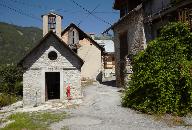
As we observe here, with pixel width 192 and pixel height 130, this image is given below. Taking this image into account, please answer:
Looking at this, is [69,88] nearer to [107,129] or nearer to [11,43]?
[107,129]

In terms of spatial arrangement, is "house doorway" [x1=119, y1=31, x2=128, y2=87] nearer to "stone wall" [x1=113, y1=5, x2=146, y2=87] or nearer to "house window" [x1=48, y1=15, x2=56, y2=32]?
"stone wall" [x1=113, y1=5, x2=146, y2=87]

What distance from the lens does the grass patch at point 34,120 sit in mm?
12383

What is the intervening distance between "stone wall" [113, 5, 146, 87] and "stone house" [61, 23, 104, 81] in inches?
251

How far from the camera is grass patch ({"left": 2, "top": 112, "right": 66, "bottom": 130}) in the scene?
1238 centimetres

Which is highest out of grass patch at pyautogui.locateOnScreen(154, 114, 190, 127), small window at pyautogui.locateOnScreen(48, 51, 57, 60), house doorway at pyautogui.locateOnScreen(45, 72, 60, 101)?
small window at pyautogui.locateOnScreen(48, 51, 57, 60)

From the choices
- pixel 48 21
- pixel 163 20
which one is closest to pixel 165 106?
pixel 163 20

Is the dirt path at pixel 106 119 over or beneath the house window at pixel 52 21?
beneath

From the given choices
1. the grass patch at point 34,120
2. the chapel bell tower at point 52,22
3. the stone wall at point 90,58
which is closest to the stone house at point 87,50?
the stone wall at point 90,58

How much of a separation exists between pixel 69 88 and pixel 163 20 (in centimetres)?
893

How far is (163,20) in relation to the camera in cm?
2120

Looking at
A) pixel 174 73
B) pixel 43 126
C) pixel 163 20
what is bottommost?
pixel 43 126

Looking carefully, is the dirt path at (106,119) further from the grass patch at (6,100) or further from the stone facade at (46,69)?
the grass patch at (6,100)

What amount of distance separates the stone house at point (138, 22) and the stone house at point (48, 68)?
4.38m

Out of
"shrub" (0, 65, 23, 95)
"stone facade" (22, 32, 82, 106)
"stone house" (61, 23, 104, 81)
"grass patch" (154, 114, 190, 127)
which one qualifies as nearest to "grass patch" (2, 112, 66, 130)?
"stone facade" (22, 32, 82, 106)
